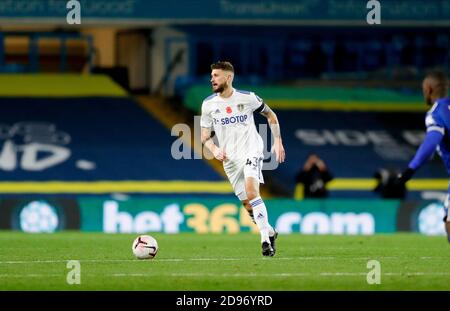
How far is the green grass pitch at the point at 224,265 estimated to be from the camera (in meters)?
11.7

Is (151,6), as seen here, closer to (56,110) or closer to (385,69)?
(56,110)

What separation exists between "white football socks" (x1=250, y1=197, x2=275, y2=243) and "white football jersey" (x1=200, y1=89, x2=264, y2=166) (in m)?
0.56

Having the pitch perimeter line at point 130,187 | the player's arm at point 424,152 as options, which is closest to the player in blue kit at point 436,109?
the player's arm at point 424,152

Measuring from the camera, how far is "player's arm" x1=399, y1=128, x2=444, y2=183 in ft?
38.3

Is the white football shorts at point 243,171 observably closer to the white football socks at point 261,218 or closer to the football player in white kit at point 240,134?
the football player in white kit at point 240,134

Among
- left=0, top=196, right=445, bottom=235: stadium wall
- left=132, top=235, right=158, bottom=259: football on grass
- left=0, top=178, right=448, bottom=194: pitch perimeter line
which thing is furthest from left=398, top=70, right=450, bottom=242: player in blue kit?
left=0, top=178, right=448, bottom=194: pitch perimeter line

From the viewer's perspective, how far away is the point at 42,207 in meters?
23.4

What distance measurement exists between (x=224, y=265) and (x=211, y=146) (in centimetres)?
132

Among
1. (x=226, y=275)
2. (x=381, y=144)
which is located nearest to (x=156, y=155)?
(x=381, y=144)

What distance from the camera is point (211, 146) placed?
13.8 metres

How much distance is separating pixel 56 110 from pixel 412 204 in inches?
391

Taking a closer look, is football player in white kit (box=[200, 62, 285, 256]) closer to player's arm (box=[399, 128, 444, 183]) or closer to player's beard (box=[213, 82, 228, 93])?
player's beard (box=[213, 82, 228, 93])

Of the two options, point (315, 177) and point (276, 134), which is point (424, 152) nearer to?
point (276, 134)

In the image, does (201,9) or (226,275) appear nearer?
(226,275)
